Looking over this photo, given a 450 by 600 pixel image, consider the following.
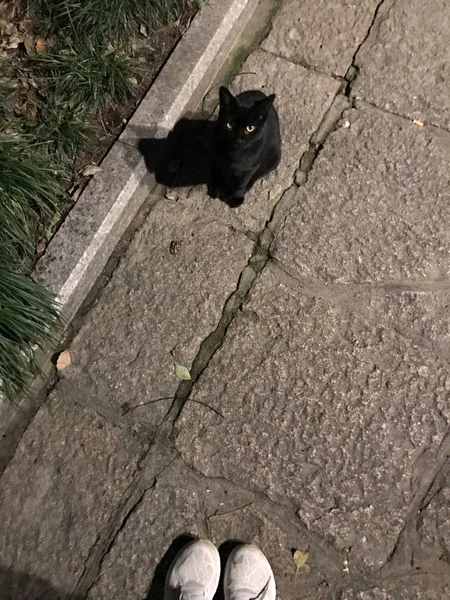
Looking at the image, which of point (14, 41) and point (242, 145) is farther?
point (14, 41)

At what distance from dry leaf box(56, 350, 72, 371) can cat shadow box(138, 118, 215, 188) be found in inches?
42.0

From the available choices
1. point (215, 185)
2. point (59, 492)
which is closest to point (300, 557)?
point (59, 492)

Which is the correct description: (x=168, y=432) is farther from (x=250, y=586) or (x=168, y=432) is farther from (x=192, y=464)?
(x=250, y=586)

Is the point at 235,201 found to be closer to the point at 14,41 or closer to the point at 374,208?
the point at 374,208

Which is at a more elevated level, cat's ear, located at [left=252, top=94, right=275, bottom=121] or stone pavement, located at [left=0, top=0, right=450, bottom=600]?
cat's ear, located at [left=252, top=94, right=275, bottom=121]

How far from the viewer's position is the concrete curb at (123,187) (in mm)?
2479

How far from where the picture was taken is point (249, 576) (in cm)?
219

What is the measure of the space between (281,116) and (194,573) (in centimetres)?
238

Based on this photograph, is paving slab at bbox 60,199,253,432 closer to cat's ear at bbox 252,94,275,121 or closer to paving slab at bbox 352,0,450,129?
cat's ear at bbox 252,94,275,121

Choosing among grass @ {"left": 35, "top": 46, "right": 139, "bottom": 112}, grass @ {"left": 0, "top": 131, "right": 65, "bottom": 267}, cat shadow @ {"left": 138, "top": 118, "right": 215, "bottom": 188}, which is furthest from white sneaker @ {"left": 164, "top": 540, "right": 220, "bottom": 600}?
grass @ {"left": 35, "top": 46, "right": 139, "bottom": 112}

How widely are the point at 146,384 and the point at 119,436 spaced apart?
10.8 inches

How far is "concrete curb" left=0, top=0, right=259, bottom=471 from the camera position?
248cm

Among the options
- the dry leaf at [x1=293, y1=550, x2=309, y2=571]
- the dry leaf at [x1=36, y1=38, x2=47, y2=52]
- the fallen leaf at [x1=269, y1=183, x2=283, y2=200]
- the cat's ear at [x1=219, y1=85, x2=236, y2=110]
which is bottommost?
the dry leaf at [x1=293, y1=550, x2=309, y2=571]

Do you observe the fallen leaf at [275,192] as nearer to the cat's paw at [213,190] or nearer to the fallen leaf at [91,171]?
the cat's paw at [213,190]
